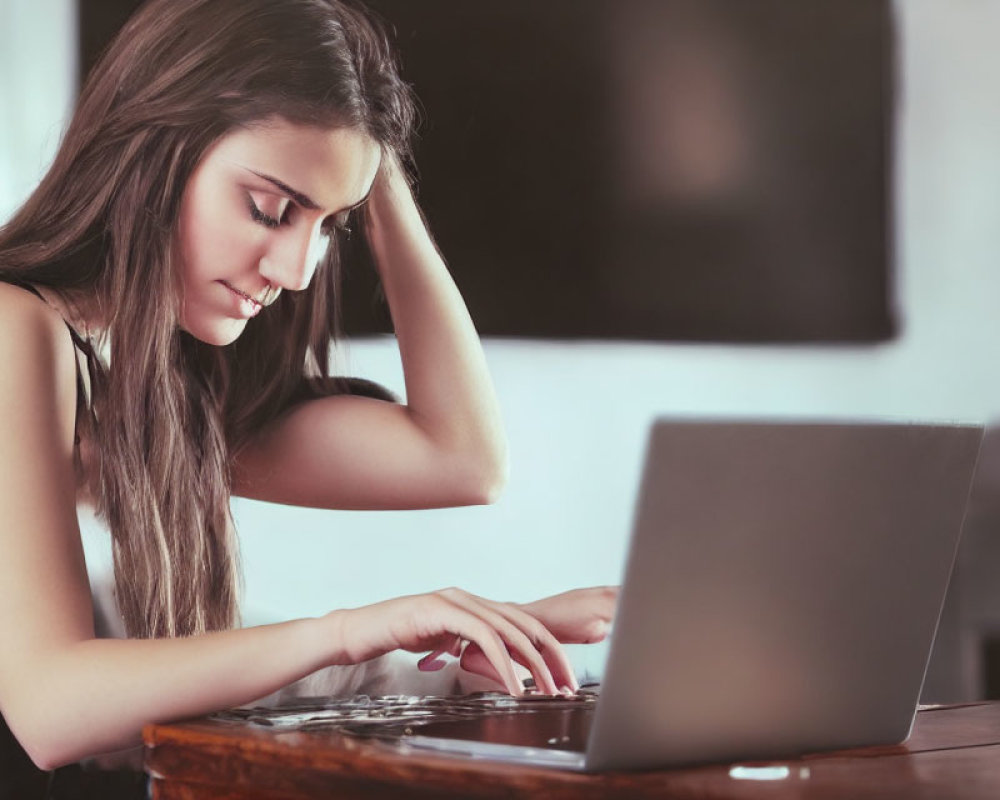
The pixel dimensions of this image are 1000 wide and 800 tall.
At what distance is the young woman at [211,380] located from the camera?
0.94 m

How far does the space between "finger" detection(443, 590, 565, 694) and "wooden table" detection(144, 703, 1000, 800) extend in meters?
0.15

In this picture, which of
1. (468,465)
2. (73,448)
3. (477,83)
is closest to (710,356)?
(477,83)

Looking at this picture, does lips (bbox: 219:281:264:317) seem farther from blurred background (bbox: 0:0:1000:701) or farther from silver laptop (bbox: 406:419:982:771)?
silver laptop (bbox: 406:419:982:771)

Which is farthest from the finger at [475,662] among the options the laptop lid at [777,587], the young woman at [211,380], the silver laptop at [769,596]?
the laptop lid at [777,587]

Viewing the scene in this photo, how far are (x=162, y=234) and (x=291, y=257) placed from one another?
0.14 m

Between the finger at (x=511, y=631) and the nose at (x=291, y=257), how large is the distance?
63 cm

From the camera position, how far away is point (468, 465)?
65.8 inches

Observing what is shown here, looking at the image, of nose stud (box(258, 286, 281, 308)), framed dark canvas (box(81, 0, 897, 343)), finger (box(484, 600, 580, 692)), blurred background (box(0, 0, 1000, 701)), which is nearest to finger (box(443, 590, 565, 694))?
finger (box(484, 600, 580, 692))

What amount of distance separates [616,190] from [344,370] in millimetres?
640

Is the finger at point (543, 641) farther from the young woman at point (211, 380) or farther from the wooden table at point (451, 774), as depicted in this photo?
the wooden table at point (451, 774)

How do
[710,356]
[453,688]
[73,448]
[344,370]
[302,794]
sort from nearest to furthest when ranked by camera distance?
[302,794], [73,448], [453,688], [344,370], [710,356]

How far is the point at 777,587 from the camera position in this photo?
0.78m

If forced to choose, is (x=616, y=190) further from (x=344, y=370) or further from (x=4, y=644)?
(x=4, y=644)

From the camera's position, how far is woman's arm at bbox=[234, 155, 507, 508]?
5.25 feet
